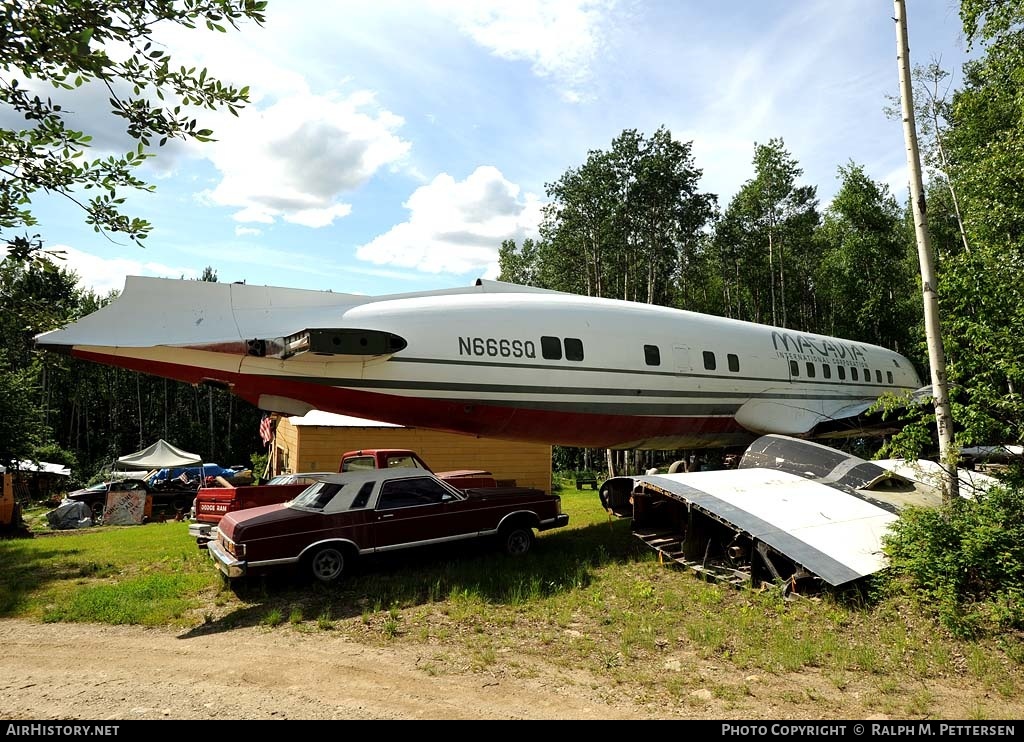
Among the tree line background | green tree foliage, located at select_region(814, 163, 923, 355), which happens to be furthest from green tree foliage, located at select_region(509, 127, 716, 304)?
green tree foliage, located at select_region(814, 163, 923, 355)

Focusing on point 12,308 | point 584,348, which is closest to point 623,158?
point 584,348

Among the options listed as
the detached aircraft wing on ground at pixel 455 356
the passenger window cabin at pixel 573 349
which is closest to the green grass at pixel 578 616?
the detached aircraft wing on ground at pixel 455 356

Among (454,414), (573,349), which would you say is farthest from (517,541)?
(573,349)

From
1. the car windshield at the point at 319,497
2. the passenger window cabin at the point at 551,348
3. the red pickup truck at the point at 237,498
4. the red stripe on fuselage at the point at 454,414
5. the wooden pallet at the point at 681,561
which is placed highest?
the passenger window cabin at the point at 551,348

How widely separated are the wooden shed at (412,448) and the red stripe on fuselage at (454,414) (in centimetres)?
663

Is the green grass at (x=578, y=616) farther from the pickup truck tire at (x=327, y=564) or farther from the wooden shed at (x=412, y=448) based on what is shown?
the wooden shed at (x=412, y=448)

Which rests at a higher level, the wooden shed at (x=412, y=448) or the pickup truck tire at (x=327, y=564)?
the wooden shed at (x=412, y=448)

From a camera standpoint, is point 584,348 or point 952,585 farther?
point 584,348

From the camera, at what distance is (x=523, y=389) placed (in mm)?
10469

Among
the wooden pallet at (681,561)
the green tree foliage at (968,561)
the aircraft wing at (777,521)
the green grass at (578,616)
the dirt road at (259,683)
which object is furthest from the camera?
the wooden pallet at (681,561)

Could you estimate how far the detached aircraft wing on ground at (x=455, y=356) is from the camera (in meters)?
8.74

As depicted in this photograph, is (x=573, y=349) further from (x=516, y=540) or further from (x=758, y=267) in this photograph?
(x=758, y=267)

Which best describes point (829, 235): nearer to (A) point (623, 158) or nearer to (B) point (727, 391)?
(A) point (623, 158)
